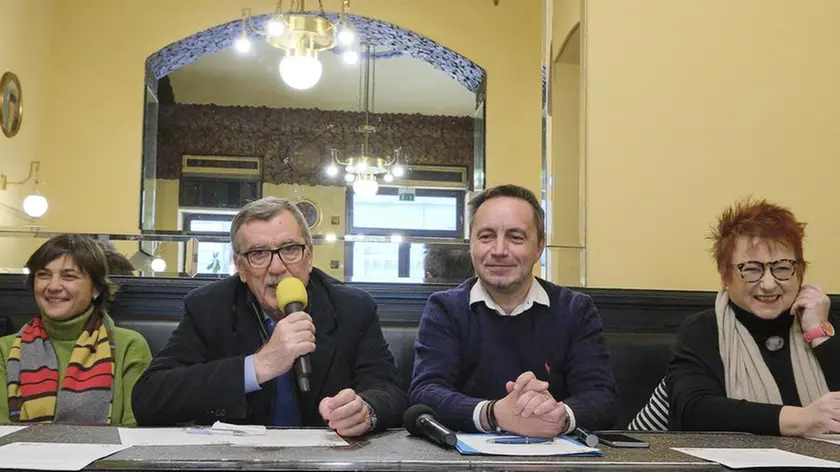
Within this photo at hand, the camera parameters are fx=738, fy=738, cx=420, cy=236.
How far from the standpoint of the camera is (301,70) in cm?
536

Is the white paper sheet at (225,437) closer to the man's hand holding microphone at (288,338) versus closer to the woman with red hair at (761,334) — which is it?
the man's hand holding microphone at (288,338)

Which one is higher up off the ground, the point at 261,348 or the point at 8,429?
the point at 261,348

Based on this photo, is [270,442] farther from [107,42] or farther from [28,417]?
[107,42]

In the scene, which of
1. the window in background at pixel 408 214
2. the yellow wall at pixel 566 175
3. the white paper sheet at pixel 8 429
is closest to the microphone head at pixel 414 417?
the white paper sheet at pixel 8 429

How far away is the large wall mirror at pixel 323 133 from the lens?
518 centimetres

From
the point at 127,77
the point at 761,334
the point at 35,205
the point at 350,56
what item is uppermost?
the point at 350,56

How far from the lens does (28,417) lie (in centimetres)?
208

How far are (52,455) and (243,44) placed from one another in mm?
4692

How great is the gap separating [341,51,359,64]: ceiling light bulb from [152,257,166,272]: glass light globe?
3.36 meters

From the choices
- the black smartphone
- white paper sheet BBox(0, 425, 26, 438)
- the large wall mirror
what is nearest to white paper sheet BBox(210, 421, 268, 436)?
white paper sheet BBox(0, 425, 26, 438)

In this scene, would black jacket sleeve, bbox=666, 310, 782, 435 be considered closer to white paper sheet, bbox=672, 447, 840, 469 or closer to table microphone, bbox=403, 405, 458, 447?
white paper sheet, bbox=672, 447, 840, 469

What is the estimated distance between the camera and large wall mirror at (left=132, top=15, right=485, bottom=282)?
5.18 m

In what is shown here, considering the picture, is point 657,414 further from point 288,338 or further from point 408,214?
point 408,214

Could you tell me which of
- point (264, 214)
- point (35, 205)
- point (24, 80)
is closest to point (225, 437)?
point (264, 214)
